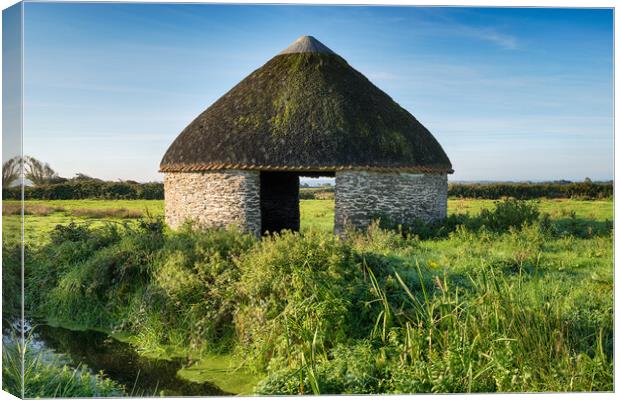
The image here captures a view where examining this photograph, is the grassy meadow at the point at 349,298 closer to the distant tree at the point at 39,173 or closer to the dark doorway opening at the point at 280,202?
the distant tree at the point at 39,173

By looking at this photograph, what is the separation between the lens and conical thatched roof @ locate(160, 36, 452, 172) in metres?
13.9

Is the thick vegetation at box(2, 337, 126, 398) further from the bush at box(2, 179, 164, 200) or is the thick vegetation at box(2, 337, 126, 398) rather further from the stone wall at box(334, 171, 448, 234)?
the stone wall at box(334, 171, 448, 234)

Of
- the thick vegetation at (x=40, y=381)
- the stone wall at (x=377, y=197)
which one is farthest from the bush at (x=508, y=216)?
the thick vegetation at (x=40, y=381)

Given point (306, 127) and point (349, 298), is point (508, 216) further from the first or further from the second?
point (349, 298)

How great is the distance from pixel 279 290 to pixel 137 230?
522 cm

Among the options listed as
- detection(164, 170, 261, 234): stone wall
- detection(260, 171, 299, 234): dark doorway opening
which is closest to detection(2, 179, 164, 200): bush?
detection(164, 170, 261, 234): stone wall

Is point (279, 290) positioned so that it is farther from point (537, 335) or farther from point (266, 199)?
point (266, 199)

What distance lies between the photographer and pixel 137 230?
39.6ft

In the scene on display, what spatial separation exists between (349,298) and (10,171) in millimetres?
3995

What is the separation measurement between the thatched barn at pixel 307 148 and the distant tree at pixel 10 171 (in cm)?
809

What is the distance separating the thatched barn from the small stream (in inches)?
204

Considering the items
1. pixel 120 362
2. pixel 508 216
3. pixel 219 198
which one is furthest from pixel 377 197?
pixel 120 362

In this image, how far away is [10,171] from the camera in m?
5.81

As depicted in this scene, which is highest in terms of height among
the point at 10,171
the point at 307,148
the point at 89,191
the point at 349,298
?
the point at 307,148
